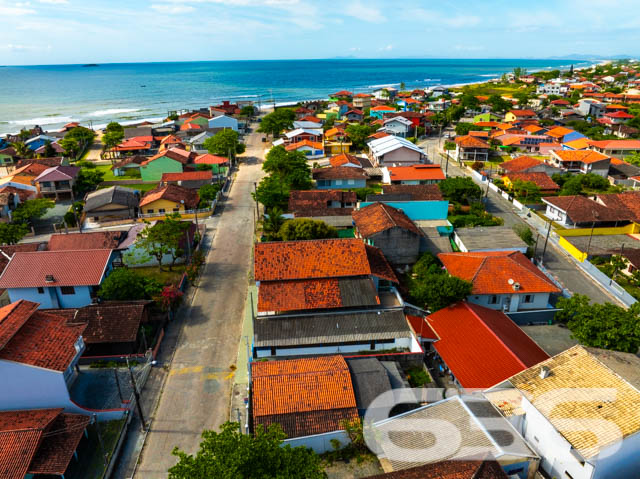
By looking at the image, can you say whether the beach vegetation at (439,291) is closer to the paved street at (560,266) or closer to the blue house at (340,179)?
the paved street at (560,266)

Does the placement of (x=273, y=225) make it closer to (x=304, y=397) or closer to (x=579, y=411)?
(x=304, y=397)

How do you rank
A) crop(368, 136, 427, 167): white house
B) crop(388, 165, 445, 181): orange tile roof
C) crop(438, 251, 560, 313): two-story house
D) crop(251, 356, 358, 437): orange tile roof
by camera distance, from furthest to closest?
crop(368, 136, 427, 167): white house
crop(388, 165, 445, 181): orange tile roof
crop(438, 251, 560, 313): two-story house
crop(251, 356, 358, 437): orange tile roof

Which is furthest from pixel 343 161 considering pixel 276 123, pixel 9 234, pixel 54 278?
pixel 54 278

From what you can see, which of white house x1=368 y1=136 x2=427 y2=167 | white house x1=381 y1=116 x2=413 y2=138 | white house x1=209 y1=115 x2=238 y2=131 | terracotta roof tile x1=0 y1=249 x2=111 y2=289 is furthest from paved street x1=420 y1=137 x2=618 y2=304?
white house x1=209 y1=115 x2=238 y2=131

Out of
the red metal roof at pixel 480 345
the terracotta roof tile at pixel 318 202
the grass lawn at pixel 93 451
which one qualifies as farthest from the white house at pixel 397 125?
the grass lawn at pixel 93 451

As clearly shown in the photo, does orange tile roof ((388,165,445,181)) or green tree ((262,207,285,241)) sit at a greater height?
orange tile roof ((388,165,445,181))

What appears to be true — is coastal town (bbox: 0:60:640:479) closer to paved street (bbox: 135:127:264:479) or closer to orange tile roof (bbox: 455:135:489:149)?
paved street (bbox: 135:127:264:479)

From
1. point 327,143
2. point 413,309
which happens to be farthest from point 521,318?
point 327,143

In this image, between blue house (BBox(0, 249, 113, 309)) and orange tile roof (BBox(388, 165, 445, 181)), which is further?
orange tile roof (BBox(388, 165, 445, 181))
